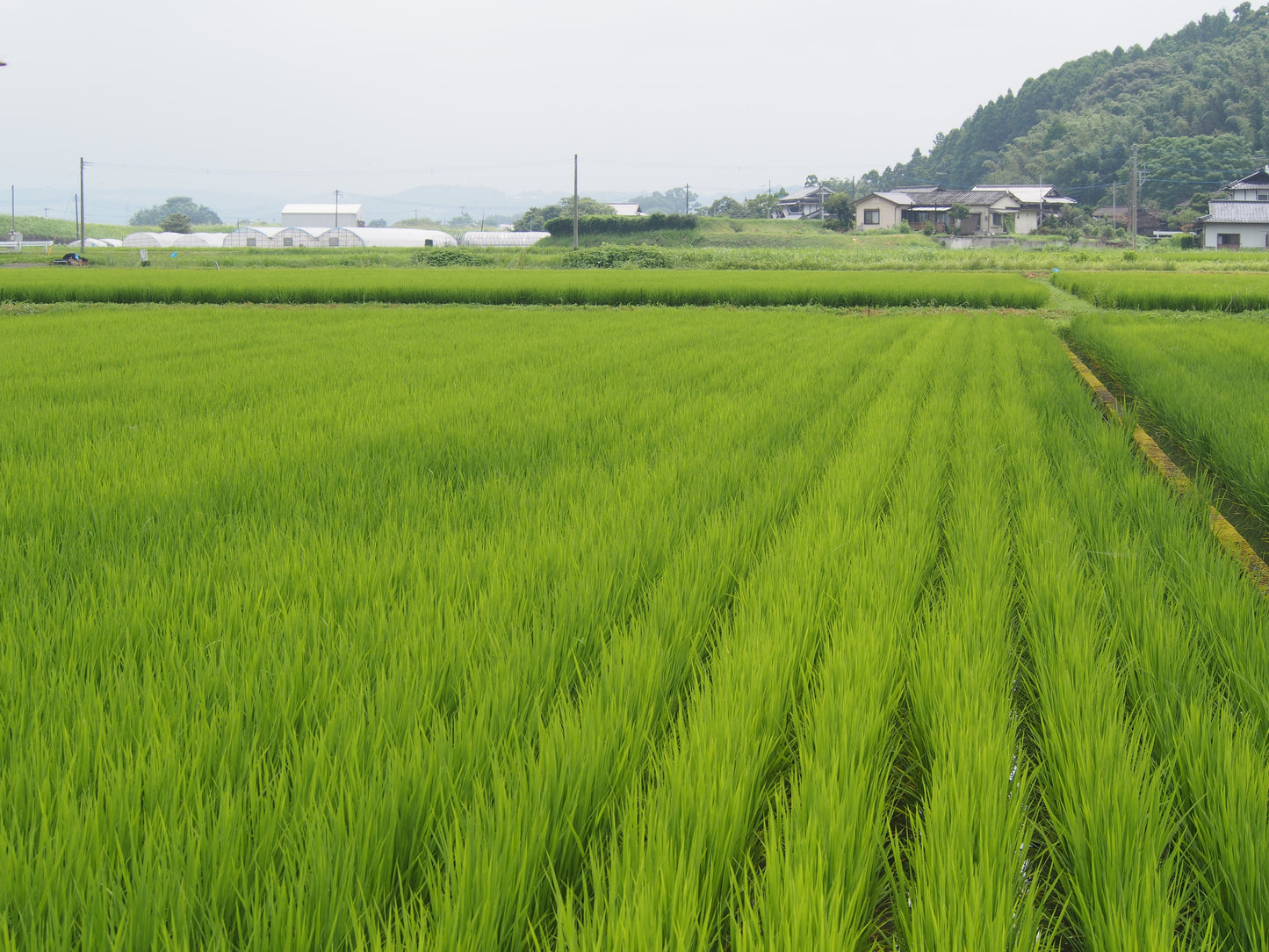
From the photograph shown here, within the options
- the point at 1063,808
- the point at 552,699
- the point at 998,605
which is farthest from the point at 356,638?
the point at 998,605

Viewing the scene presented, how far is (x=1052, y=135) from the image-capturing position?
77438mm

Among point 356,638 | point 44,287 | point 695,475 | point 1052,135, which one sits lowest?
point 356,638

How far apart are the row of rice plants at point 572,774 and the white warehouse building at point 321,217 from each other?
3054 inches

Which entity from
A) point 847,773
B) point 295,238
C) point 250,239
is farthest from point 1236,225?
point 250,239

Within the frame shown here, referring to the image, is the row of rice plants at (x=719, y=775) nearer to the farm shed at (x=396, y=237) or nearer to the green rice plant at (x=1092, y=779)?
the green rice plant at (x=1092, y=779)

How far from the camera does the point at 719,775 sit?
1.30 meters

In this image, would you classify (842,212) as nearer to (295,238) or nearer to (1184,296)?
(295,238)

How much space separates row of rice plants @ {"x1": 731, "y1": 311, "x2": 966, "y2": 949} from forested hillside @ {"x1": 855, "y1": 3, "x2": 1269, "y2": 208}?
240ft

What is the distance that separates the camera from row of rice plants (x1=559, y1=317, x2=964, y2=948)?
1015mm

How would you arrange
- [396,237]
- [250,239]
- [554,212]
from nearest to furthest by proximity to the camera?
[250,239] → [396,237] → [554,212]

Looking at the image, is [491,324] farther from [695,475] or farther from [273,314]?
[695,475]

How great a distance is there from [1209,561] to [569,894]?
2.33 m

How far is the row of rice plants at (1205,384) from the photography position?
3713 mm

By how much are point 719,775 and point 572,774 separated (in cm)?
24
